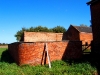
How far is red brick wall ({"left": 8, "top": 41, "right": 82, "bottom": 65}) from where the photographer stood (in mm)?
16703

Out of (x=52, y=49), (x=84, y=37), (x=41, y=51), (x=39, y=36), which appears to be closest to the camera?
(x=41, y=51)

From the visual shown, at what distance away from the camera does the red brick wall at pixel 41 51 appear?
658 inches

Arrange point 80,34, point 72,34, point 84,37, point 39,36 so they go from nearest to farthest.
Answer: point 80,34 < point 84,37 < point 72,34 < point 39,36

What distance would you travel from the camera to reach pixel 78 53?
1859cm

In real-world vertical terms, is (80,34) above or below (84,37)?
above

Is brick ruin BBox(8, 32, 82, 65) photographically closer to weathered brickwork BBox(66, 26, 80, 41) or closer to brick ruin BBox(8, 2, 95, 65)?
brick ruin BBox(8, 2, 95, 65)

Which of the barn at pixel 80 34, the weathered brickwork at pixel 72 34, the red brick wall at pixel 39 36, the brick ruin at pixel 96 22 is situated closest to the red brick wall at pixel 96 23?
the brick ruin at pixel 96 22

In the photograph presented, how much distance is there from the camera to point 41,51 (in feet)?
56.2

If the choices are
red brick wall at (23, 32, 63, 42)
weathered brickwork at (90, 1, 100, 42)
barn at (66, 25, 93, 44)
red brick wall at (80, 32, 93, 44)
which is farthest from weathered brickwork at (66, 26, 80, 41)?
weathered brickwork at (90, 1, 100, 42)

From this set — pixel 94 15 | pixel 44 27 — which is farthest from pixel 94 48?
pixel 44 27

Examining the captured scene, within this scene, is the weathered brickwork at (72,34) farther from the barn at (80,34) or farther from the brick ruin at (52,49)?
the brick ruin at (52,49)

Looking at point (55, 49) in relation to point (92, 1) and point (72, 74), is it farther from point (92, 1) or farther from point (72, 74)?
point (92, 1)

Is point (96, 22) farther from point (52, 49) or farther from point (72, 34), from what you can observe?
point (72, 34)

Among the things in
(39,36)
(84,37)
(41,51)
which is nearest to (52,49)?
(41,51)
